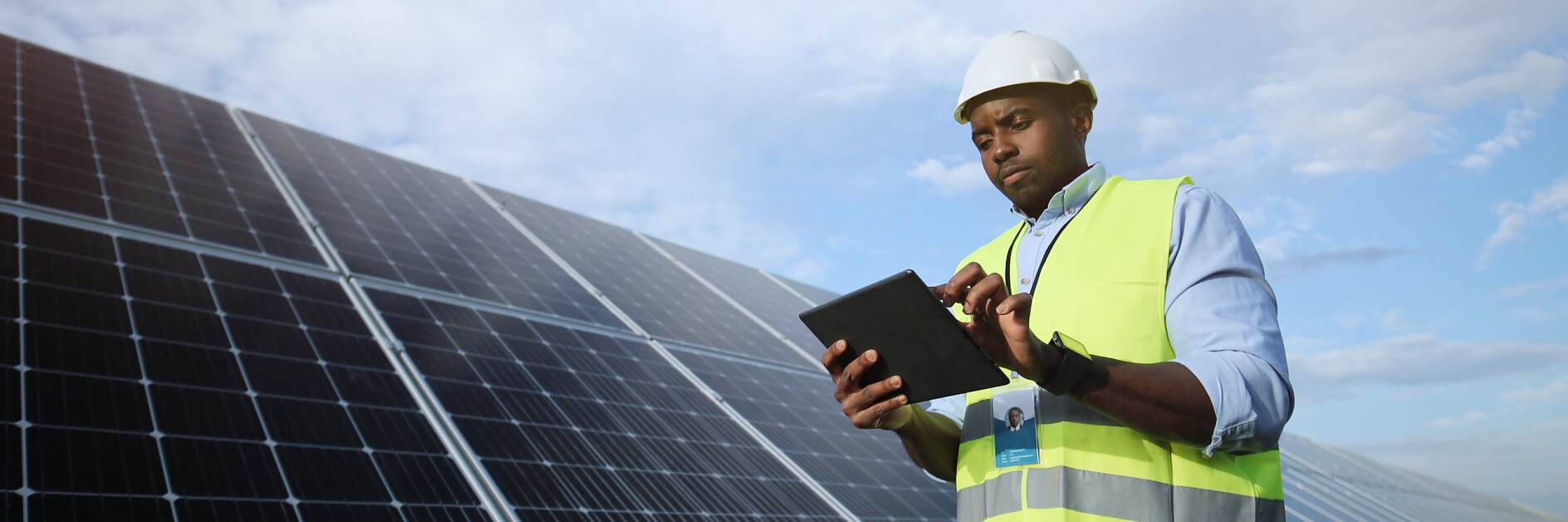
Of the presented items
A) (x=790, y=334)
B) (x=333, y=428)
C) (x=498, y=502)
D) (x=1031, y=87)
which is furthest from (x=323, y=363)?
(x=790, y=334)

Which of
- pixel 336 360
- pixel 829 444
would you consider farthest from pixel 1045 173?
pixel 829 444

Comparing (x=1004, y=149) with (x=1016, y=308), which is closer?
(x=1016, y=308)

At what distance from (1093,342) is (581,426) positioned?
5831 mm

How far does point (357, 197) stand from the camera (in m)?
10.6

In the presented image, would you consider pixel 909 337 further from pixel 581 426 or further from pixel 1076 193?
pixel 581 426

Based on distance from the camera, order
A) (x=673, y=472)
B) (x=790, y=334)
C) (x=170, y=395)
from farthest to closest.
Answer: (x=790, y=334)
(x=673, y=472)
(x=170, y=395)

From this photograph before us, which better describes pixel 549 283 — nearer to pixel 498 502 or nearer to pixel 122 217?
pixel 122 217

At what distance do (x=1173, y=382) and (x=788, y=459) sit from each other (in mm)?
6867

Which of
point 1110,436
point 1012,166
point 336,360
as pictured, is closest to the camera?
point 1110,436

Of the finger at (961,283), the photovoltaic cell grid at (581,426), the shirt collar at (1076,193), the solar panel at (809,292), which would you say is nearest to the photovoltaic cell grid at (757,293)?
the solar panel at (809,292)

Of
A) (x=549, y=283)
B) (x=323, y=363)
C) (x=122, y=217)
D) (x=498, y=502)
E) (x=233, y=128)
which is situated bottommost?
(x=498, y=502)

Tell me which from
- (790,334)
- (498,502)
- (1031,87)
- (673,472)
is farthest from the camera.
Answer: (790,334)

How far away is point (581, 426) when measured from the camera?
7.44 meters

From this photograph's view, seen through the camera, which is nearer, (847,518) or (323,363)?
(323,363)
